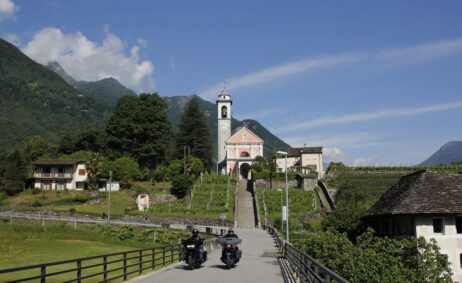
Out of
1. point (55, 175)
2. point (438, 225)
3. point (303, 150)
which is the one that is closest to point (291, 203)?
point (303, 150)

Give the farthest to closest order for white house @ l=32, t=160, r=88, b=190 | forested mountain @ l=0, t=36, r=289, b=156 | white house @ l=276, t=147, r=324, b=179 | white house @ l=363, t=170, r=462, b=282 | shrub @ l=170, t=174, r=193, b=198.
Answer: forested mountain @ l=0, t=36, r=289, b=156, white house @ l=276, t=147, r=324, b=179, white house @ l=32, t=160, r=88, b=190, shrub @ l=170, t=174, r=193, b=198, white house @ l=363, t=170, r=462, b=282

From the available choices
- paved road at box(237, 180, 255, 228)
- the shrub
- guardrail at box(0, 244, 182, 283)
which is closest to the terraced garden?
paved road at box(237, 180, 255, 228)

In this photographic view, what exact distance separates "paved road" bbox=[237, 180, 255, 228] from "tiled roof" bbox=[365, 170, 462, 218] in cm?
2229

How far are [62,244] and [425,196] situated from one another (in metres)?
28.7

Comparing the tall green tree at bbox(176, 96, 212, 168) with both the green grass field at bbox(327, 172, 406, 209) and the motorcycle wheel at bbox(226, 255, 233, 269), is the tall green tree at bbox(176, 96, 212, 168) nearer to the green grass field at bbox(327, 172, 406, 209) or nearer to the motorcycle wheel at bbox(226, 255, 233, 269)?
the green grass field at bbox(327, 172, 406, 209)

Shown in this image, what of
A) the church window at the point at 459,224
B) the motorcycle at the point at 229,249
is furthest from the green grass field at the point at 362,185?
the motorcycle at the point at 229,249

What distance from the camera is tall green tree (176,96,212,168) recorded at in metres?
109

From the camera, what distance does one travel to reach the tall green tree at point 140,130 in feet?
319

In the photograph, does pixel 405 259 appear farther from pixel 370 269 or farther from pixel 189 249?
pixel 189 249

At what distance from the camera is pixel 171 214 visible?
64.9m

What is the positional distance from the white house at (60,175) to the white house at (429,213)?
6069cm

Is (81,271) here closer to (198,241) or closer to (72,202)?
(198,241)

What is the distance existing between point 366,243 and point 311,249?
517 centimetres

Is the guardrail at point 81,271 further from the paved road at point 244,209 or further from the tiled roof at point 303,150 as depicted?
the tiled roof at point 303,150
